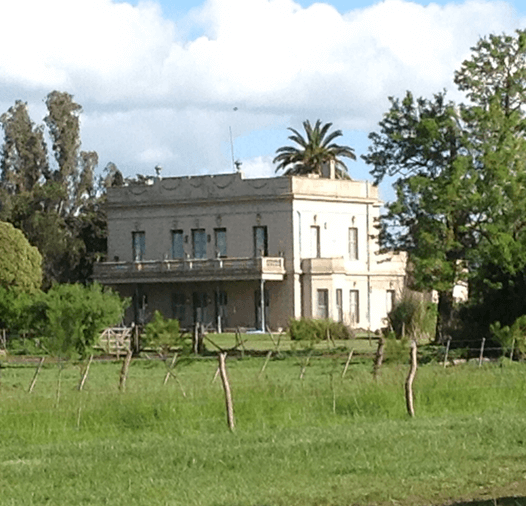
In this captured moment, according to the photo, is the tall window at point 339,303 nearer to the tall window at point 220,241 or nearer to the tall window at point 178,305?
the tall window at point 220,241

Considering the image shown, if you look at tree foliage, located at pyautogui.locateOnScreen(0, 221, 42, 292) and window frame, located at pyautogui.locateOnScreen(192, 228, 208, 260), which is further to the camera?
window frame, located at pyautogui.locateOnScreen(192, 228, 208, 260)

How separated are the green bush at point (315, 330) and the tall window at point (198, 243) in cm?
1395

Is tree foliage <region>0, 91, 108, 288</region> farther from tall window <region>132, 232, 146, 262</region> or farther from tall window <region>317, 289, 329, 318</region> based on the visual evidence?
tall window <region>317, 289, 329, 318</region>

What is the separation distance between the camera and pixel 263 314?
8012 centimetres

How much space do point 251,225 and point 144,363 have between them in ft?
107

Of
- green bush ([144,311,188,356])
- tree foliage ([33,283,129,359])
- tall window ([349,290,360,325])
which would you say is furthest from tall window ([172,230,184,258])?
green bush ([144,311,188,356])

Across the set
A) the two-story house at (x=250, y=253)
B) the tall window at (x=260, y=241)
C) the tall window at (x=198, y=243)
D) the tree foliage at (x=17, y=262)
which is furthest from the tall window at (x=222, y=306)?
the tree foliage at (x=17, y=262)

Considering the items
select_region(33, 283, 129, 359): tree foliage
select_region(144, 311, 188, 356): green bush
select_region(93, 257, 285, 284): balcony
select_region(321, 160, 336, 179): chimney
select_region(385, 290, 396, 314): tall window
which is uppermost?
select_region(321, 160, 336, 179): chimney

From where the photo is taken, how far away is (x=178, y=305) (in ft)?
279

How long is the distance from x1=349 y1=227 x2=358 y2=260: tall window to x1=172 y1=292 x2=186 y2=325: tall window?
33.3 feet

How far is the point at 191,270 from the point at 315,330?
14230mm

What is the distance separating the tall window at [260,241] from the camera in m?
82.2

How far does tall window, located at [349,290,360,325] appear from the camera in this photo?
8356 centimetres

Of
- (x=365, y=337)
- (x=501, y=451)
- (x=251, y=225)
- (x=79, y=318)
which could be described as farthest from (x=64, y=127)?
(x=501, y=451)
